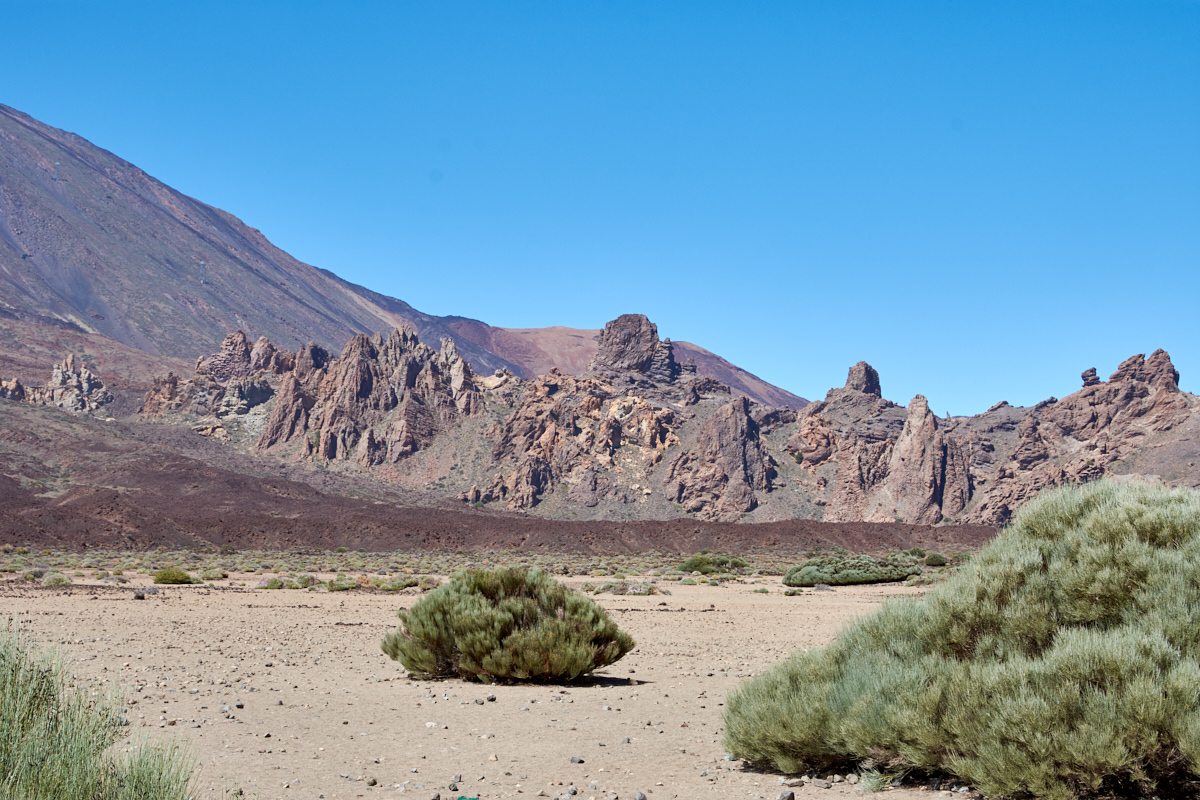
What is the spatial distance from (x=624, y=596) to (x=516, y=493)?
7657cm

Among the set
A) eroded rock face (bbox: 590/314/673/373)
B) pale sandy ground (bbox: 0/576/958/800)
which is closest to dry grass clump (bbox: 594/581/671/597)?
pale sandy ground (bbox: 0/576/958/800)

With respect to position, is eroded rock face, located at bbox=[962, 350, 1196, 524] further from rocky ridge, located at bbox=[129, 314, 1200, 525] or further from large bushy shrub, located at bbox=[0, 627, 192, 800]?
large bushy shrub, located at bbox=[0, 627, 192, 800]

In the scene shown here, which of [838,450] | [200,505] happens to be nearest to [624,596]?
[200,505]

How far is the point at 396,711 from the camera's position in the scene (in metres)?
9.66

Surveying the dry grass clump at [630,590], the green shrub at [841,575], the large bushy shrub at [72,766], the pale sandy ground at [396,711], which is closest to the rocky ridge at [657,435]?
the green shrub at [841,575]

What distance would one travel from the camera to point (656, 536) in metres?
67.8

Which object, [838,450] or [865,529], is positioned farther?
[838,450]

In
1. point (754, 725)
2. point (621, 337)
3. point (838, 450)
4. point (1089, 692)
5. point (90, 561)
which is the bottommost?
point (90, 561)

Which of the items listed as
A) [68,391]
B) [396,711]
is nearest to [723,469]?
[68,391]

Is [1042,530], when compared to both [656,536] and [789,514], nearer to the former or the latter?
[656,536]

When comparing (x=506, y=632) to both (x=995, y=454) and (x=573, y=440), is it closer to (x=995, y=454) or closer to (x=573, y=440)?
(x=573, y=440)

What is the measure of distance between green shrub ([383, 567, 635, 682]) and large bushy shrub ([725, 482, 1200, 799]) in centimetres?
428

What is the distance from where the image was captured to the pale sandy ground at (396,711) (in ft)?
22.4

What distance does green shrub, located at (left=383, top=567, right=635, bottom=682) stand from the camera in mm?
11328
